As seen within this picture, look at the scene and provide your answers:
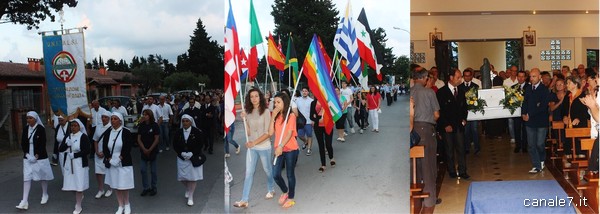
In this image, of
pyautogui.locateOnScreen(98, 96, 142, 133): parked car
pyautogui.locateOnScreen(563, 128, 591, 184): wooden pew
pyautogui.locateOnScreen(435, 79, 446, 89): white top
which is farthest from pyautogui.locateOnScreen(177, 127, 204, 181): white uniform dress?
pyautogui.locateOnScreen(563, 128, 591, 184): wooden pew

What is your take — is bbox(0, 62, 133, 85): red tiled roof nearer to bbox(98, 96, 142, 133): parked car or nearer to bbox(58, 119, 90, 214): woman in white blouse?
bbox(98, 96, 142, 133): parked car

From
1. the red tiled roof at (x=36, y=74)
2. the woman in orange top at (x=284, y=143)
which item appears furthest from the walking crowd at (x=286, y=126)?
the red tiled roof at (x=36, y=74)

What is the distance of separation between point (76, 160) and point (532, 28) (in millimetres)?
5743

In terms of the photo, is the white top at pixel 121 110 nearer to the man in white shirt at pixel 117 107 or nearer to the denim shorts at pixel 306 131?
the man in white shirt at pixel 117 107

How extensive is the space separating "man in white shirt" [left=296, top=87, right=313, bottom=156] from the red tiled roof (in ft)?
5.64

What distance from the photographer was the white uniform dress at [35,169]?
13.3 ft

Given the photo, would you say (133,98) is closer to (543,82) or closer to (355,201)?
(355,201)

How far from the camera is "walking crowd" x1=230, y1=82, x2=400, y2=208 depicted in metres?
3.04

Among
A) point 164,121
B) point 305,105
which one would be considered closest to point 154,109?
point 164,121

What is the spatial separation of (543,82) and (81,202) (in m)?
4.72

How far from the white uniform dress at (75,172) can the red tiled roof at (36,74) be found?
0.53m

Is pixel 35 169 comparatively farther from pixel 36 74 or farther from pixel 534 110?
pixel 534 110

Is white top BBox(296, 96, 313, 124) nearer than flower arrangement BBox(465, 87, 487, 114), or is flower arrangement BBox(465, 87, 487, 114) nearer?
white top BBox(296, 96, 313, 124)

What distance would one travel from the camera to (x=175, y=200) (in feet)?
12.8
